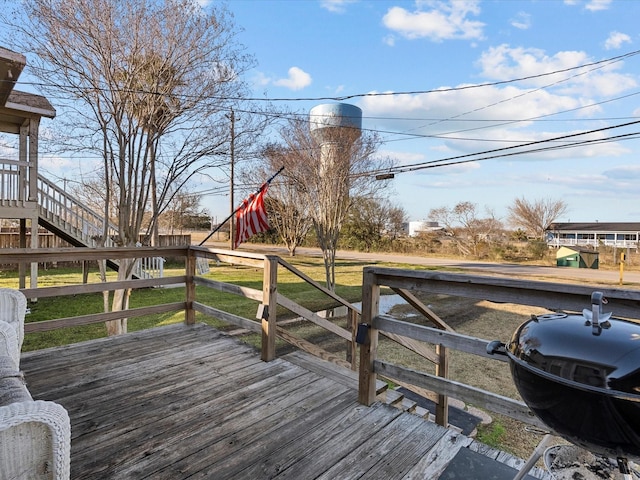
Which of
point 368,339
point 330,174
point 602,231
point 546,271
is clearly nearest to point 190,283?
point 368,339

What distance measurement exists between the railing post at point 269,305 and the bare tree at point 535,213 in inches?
1051

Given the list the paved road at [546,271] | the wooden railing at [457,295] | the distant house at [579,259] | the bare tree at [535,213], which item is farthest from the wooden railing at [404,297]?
the bare tree at [535,213]

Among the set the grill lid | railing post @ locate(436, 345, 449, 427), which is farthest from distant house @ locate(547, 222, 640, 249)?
the grill lid

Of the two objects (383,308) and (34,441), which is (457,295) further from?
(383,308)

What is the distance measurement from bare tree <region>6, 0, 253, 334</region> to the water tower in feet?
15.0

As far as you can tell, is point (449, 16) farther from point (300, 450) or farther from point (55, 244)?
point (55, 244)

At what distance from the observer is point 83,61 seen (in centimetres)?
431

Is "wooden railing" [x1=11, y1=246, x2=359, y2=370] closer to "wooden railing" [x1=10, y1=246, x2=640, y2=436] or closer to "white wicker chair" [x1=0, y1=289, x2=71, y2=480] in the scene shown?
"wooden railing" [x1=10, y1=246, x2=640, y2=436]

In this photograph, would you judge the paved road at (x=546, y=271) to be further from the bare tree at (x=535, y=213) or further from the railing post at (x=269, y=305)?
the railing post at (x=269, y=305)

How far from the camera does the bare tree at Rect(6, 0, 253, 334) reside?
163 inches

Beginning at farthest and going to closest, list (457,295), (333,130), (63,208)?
1. (333,130)
2. (63,208)
3. (457,295)

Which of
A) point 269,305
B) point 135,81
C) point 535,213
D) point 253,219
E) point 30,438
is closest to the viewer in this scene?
point 30,438

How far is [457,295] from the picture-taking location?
1.91 m

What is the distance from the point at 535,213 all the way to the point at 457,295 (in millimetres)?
28436
